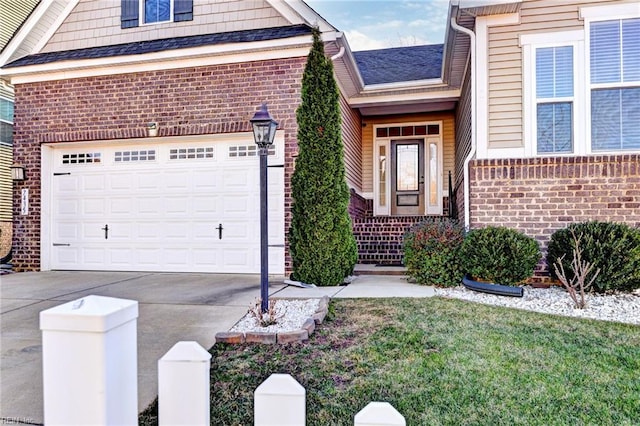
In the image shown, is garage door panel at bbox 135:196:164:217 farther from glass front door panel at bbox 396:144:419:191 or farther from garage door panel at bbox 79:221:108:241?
glass front door panel at bbox 396:144:419:191

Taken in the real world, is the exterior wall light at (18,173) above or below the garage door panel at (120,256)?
above

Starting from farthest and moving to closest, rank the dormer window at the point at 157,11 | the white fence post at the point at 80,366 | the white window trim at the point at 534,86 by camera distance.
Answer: the dormer window at the point at 157,11 < the white window trim at the point at 534,86 < the white fence post at the point at 80,366

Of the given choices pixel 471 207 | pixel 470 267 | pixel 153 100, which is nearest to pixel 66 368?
pixel 470 267

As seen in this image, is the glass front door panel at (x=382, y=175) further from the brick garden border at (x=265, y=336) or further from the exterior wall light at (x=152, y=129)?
the brick garden border at (x=265, y=336)

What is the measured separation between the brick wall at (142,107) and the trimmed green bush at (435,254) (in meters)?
2.16

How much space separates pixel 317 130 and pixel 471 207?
2602 millimetres

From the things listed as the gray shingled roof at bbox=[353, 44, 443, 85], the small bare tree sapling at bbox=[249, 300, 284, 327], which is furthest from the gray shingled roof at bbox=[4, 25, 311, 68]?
the small bare tree sapling at bbox=[249, 300, 284, 327]

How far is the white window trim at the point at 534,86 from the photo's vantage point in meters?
6.29

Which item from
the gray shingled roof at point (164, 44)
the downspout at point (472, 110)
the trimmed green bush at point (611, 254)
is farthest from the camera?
the gray shingled roof at point (164, 44)

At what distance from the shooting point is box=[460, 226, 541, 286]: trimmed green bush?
558 cm

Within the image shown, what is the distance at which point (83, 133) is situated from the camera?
322 inches

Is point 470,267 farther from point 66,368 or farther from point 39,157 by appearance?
point 39,157

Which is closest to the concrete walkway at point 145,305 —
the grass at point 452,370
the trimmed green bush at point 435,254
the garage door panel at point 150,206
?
the trimmed green bush at point 435,254

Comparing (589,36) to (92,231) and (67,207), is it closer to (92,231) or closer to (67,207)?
(92,231)
